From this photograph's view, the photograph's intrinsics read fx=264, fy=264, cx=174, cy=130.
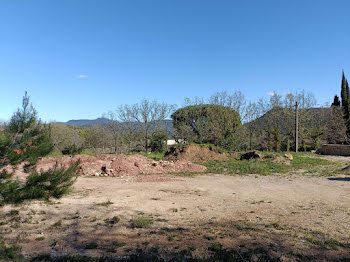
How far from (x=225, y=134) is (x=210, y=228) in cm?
1945

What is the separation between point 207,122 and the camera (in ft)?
81.8

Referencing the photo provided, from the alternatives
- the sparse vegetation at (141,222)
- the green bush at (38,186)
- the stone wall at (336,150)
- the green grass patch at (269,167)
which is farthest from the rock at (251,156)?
the green bush at (38,186)

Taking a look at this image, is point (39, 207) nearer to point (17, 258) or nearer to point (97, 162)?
point (17, 258)

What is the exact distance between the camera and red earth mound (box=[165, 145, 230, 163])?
1738 cm

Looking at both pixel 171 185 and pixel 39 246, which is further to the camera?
pixel 171 185

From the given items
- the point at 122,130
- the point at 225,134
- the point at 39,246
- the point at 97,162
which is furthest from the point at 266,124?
the point at 39,246

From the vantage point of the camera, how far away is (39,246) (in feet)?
14.7

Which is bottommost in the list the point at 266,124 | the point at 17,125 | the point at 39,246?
the point at 39,246

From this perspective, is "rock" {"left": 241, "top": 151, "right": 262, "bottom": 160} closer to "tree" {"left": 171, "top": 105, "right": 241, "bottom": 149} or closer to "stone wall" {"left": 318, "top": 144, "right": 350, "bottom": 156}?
"tree" {"left": 171, "top": 105, "right": 241, "bottom": 149}

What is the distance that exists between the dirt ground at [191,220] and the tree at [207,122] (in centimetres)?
1456

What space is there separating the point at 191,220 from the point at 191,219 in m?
0.08

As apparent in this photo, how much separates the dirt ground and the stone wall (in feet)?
43.6

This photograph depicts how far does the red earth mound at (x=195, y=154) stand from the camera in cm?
1738

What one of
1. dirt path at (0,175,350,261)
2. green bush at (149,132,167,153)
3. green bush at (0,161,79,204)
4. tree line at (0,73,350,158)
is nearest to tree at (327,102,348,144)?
tree line at (0,73,350,158)
